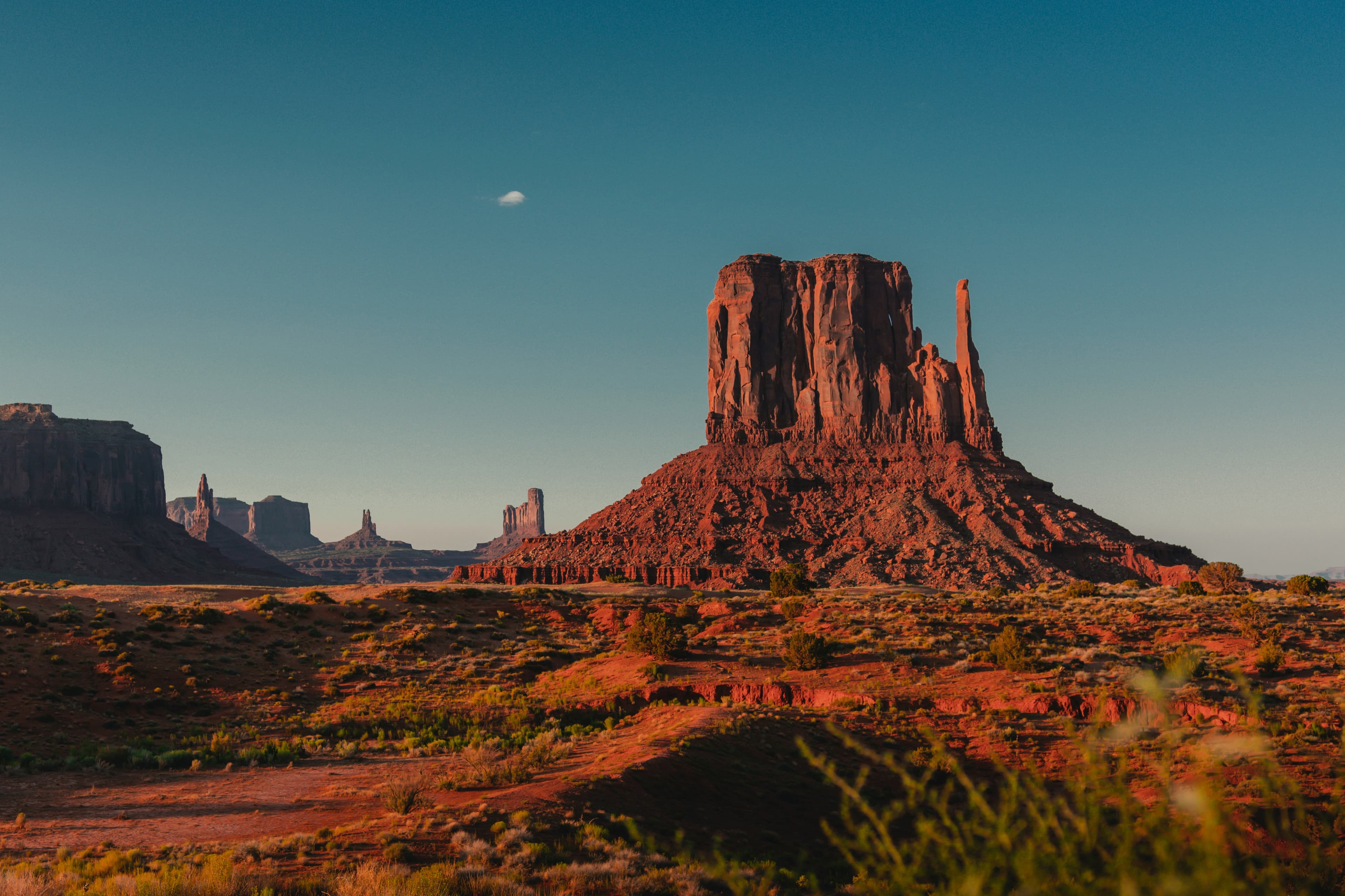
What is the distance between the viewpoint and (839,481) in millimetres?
107688

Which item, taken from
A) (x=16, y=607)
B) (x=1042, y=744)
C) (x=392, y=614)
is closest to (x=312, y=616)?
(x=392, y=614)

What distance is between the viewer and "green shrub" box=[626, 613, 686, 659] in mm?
37562

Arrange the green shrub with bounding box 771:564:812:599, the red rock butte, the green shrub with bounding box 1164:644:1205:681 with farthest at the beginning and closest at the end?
the red rock butte → the green shrub with bounding box 771:564:812:599 → the green shrub with bounding box 1164:644:1205:681

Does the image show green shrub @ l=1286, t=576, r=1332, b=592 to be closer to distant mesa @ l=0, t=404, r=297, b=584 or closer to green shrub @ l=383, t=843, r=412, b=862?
green shrub @ l=383, t=843, r=412, b=862

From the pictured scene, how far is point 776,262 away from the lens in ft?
448

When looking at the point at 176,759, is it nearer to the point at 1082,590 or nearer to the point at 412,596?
the point at 412,596

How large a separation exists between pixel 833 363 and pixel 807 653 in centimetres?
9509

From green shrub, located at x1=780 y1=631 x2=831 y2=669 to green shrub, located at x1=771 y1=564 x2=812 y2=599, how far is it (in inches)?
830

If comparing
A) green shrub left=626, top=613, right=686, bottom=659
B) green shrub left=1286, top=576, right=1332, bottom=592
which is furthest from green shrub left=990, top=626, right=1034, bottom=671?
green shrub left=1286, top=576, right=1332, bottom=592

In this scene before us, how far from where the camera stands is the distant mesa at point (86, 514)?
152 m

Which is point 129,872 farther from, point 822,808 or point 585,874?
point 822,808

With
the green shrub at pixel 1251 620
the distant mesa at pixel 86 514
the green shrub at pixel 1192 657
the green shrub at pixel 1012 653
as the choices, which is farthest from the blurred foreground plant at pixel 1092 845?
the distant mesa at pixel 86 514

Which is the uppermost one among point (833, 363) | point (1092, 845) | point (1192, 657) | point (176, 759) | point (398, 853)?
point (833, 363)

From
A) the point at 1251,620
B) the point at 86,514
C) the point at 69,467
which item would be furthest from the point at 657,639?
the point at 69,467
